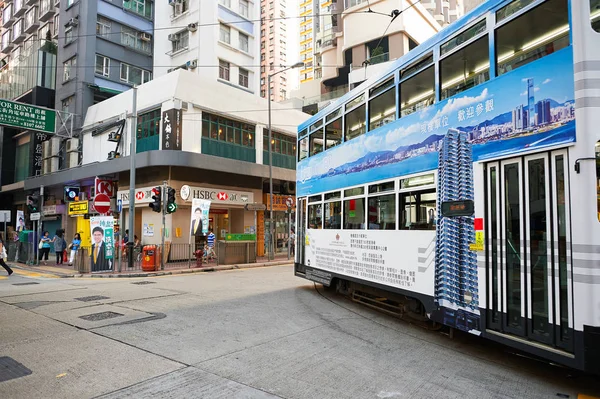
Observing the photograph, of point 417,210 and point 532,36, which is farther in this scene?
point 417,210

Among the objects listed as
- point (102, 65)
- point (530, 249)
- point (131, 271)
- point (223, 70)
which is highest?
point (223, 70)

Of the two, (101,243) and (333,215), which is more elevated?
(333,215)

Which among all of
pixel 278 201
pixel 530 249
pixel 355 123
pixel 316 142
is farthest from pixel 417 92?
pixel 278 201

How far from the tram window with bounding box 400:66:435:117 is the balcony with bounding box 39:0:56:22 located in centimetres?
3687

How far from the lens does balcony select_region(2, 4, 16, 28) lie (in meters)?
40.7

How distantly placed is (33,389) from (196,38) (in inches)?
1180

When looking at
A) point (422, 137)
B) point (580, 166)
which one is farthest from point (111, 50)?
point (580, 166)

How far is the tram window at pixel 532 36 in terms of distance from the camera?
4395 mm

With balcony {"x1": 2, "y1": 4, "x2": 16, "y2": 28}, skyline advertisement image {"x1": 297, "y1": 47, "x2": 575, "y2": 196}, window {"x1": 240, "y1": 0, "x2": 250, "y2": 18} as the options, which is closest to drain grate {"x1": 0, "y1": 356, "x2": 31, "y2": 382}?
skyline advertisement image {"x1": 297, "y1": 47, "x2": 575, "y2": 196}

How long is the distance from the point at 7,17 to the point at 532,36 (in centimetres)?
5225

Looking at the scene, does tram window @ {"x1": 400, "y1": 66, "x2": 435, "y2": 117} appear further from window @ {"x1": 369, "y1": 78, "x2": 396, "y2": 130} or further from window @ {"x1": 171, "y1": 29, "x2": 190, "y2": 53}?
window @ {"x1": 171, "y1": 29, "x2": 190, "y2": 53}

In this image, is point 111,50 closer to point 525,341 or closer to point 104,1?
point 104,1

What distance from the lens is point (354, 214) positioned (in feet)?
27.2

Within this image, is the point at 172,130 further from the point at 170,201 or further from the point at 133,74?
the point at 133,74
